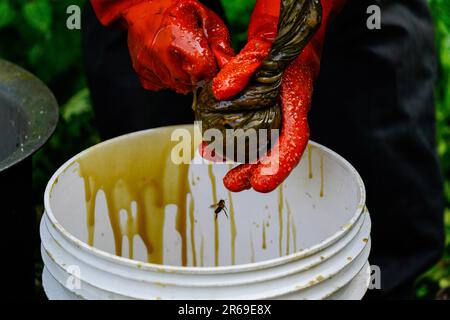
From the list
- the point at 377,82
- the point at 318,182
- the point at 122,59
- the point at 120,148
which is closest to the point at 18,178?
the point at 120,148

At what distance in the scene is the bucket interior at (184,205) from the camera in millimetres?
1500

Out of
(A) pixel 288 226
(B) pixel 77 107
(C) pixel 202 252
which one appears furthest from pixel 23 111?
(B) pixel 77 107

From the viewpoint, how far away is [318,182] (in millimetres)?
1534

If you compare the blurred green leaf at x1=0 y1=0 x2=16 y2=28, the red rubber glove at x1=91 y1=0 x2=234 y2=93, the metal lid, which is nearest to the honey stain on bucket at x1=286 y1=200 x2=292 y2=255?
the red rubber glove at x1=91 y1=0 x2=234 y2=93

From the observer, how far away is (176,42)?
135cm

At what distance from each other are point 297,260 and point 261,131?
23cm

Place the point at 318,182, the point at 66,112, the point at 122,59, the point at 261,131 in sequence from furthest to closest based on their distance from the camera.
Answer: the point at 66,112 < the point at 122,59 < the point at 318,182 < the point at 261,131

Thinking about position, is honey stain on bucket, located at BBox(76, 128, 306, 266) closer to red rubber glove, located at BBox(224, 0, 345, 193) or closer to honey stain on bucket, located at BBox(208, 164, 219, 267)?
honey stain on bucket, located at BBox(208, 164, 219, 267)

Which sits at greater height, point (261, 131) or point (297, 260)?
point (261, 131)

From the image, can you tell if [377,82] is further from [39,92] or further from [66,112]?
[66,112]

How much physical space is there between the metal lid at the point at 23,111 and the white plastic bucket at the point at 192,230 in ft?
0.34

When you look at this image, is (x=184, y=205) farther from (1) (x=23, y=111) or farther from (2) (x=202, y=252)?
(1) (x=23, y=111)

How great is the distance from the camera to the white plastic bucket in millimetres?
1130

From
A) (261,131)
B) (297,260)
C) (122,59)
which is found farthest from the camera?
(122,59)
